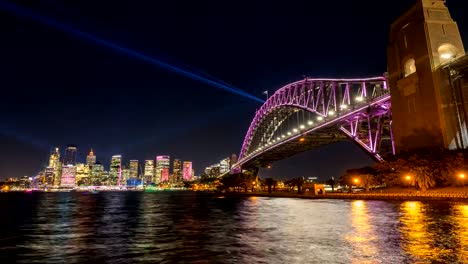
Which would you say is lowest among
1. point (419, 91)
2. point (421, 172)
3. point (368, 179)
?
point (368, 179)

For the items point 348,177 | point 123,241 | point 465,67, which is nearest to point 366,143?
point 348,177

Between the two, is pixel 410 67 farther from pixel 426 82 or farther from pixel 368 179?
pixel 368 179

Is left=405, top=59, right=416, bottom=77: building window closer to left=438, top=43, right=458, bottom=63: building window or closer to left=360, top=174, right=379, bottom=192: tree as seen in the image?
left=438, top=43, right=458, bottom=63: building window

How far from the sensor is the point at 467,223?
1845cm

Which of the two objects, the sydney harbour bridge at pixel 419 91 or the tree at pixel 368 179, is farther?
the tree at pixel 368 179

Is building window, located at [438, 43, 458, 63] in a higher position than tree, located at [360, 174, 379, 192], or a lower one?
higher

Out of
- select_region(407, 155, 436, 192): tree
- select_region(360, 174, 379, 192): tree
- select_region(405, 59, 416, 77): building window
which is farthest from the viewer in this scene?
select_region(360, 174, 379, 192): tree

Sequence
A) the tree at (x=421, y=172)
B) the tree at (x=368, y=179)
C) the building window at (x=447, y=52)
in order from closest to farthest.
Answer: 1. the tree at (x=421, y=172)
2. the building window at (x=447, y=52)
3. the tree at (x=368, y=179)

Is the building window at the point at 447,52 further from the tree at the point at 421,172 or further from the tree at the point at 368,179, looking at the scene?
the tree at the point at 368,179

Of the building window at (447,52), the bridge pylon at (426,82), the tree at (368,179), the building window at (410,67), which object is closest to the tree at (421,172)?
the bridge pylon at (426,82)

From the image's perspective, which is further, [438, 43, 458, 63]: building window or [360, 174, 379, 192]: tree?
[360, 174, 379, 192]: tree

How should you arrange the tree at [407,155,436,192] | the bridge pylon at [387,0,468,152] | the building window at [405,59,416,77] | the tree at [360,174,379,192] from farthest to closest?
the tree at [360,174,379,192], the building window at [405,59,416,77], the bridge pylon at [387,0,468,152], the tree at [407,155,436,192]

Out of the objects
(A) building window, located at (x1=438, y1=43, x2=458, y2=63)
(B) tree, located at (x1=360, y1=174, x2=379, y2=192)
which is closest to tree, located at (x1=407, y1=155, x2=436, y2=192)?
(B) tree, located at (x1=360, y1=174, x2=379, y2=192)

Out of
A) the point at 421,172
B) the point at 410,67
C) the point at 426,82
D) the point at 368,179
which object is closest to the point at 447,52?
the point at 410,67
